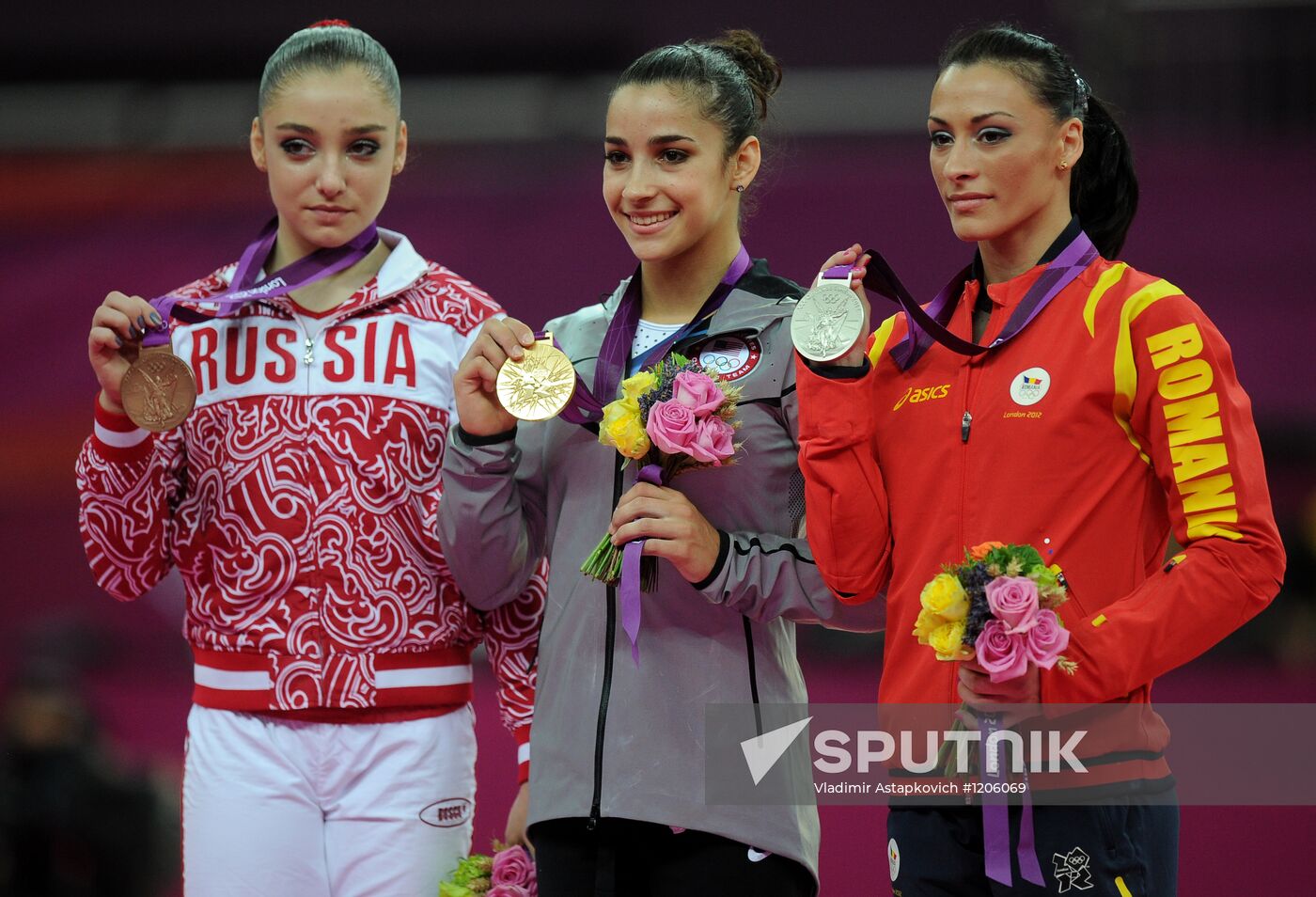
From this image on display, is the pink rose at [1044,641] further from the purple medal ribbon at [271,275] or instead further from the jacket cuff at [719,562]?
the purple medal ribbon at [271,275]

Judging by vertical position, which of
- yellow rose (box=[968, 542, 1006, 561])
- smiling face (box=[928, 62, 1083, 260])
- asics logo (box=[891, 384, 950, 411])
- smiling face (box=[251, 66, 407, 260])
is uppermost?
smiling face (box=[251, 66, 407, 260])

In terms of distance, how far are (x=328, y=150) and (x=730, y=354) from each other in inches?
31.3

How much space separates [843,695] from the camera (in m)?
5.43

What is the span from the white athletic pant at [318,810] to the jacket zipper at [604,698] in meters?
0.38

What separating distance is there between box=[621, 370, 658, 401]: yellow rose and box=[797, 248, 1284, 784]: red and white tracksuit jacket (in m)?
A: 0.24

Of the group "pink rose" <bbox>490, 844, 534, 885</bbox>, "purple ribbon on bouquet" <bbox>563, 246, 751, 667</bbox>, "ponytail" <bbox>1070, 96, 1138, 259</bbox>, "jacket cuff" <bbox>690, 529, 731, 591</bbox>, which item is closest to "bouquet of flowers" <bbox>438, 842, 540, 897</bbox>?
"pink rose" <bbox>490, 844, 534, 885</bbox>

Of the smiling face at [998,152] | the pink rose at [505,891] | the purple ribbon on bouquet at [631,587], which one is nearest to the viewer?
the smiling face at [998,152]

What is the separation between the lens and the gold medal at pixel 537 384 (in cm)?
232

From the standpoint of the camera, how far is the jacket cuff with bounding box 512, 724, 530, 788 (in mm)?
2600

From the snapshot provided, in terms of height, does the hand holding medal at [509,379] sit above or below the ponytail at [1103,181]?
below

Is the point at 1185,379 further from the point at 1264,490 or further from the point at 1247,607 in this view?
the point at 1247,607

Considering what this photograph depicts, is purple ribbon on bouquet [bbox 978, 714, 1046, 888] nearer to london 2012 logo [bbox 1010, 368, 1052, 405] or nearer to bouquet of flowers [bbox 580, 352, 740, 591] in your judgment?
london 2012 logo [bbox 1010, 368, 1052, 405]

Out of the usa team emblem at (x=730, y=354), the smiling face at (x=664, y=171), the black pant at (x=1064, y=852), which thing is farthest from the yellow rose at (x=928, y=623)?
the smiling face at (x=664, y=171)

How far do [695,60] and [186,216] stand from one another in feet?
17.0
